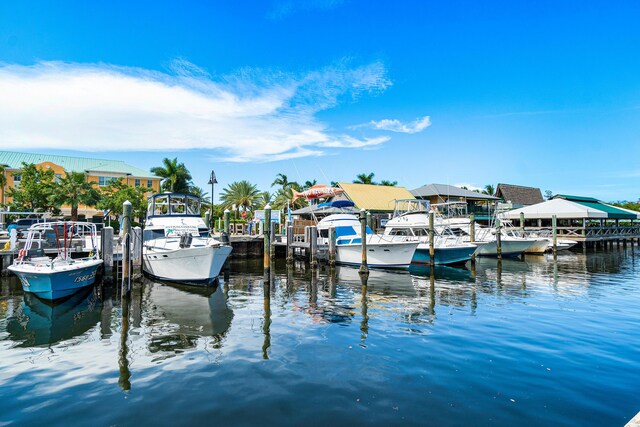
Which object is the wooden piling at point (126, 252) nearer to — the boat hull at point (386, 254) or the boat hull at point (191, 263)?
the boat hull at point (191, 263)

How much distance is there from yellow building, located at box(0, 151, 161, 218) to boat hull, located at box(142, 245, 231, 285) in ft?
123

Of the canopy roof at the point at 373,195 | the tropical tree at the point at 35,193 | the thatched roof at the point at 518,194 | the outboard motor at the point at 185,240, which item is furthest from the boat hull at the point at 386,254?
the thatched roof at the point at 518,194

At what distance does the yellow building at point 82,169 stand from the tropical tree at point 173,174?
236 cm

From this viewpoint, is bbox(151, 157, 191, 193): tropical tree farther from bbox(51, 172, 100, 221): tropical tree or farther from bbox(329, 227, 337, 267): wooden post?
bbox(329, 227, 337, 267): wooden post

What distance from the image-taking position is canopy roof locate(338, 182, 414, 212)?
42694 mm

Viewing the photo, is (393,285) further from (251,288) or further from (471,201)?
(471,201)

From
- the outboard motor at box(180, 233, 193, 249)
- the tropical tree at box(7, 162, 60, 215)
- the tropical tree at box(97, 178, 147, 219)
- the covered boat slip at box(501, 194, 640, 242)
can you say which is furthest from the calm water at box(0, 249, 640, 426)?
the tropical tree at box(97, 178, 147, 219)

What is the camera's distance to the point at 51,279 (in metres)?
13.4

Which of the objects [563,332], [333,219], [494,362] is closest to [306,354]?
[494,362]

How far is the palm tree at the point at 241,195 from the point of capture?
6083 centimetres

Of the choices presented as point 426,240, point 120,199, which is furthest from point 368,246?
point 120,199

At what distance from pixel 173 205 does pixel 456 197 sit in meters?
35.7

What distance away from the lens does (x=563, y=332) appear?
995cm

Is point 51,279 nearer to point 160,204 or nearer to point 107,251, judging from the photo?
point 107,251
